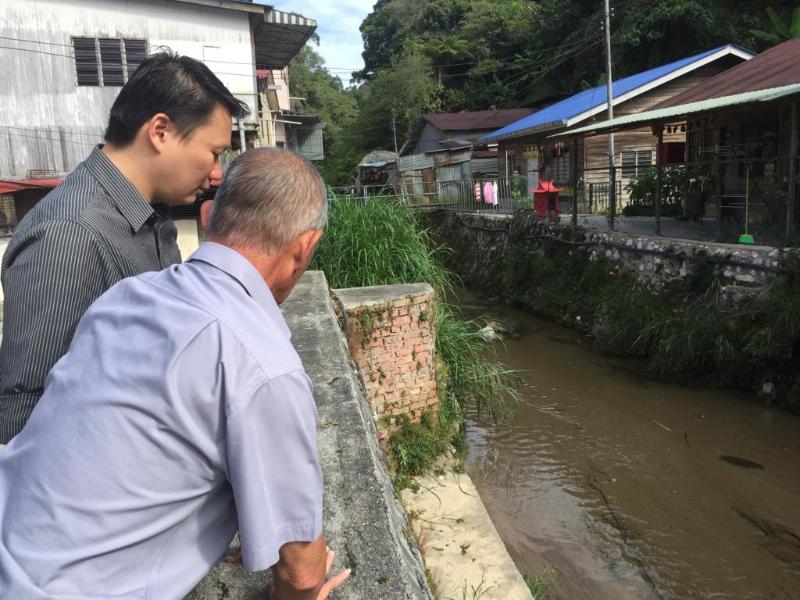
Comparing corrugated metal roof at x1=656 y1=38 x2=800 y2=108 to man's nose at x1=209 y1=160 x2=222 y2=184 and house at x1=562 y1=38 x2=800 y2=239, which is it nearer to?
house at x1=562 y1=38 x2=800 y2=239

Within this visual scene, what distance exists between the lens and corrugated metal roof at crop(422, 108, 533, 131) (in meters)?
28.5

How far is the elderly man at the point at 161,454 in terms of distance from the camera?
97 centimetres

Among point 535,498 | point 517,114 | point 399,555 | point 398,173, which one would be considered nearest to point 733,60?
point 517,114

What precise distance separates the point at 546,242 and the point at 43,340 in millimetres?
12168

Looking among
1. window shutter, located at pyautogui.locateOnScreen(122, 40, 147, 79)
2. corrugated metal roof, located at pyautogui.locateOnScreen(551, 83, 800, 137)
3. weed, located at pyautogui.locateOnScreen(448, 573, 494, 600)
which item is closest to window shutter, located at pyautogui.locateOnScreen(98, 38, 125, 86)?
window shutter, located at pyautogui.locateOnScreen(122, 40, 147, 79)

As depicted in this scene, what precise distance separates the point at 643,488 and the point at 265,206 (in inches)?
214

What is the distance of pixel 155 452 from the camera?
0.97 meters

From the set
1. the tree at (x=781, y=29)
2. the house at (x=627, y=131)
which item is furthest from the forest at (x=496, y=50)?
the house at (x=627, y=131)

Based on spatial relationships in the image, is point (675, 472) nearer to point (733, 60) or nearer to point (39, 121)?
point (39, 121)

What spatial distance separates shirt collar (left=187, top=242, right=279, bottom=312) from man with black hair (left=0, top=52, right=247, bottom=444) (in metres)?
0.37

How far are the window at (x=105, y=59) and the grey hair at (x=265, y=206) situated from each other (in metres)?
13.1

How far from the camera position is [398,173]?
2803cm

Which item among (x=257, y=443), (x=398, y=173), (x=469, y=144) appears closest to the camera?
(x=257, y=443)

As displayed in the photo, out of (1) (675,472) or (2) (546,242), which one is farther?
(2) (546,242)
